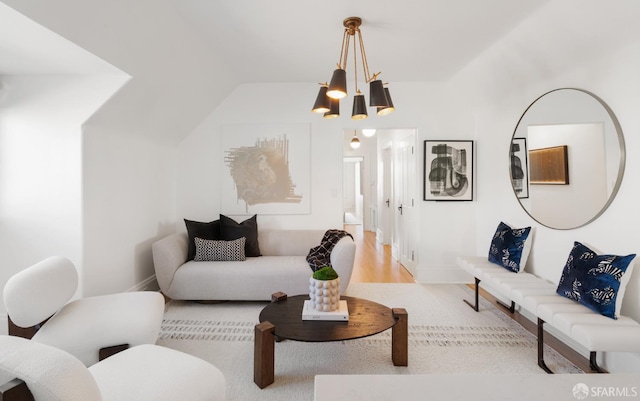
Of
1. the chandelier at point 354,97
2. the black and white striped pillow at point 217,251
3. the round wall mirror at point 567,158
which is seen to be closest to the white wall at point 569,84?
the round wall mirror at point 567,158

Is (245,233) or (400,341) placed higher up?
(245,233)

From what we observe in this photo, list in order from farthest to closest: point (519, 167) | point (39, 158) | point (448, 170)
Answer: point (448, 170) < point (519, 167) < point (39, 158)

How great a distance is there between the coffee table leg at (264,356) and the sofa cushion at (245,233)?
1.77 metres

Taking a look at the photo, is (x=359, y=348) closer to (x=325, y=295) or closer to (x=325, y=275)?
(x=325, y=295)

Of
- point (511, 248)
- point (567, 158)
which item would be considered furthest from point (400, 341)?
point (567, 158)

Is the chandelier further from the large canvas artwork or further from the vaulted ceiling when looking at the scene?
the large canvas artwork

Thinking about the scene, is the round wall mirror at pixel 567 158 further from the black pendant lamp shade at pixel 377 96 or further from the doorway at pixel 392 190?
the black pendant lamp shade at pixel 377 96

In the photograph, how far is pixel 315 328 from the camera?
1.98 metres

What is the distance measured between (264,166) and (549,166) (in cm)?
308

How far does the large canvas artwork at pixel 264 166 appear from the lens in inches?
161

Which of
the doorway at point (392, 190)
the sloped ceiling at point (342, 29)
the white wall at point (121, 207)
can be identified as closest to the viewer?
the sloped ceiling at point (342, 29)

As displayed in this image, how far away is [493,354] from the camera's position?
88.9 inches

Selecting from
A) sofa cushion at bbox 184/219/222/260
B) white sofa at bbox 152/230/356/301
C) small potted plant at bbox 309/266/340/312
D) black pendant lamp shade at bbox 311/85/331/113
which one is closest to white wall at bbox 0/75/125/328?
white sofa at bbox 152/230/356/301

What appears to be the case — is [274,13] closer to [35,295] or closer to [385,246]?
[35,295]
